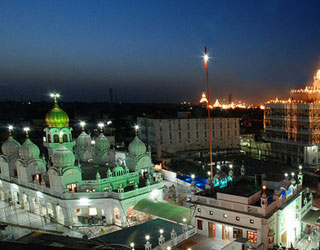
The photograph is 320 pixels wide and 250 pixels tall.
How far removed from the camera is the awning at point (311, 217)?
934 inches

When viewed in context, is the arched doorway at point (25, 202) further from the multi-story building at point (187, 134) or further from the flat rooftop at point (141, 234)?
the multi-story building at point (187, 134)

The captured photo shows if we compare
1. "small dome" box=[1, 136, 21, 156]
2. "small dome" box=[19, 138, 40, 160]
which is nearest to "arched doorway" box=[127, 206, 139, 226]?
"small dome" box=[19, 138, 40, 160]

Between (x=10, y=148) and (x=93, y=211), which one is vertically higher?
(x=10, y=148)

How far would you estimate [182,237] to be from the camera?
70.4ft

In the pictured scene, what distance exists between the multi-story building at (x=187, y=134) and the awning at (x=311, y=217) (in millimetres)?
35965

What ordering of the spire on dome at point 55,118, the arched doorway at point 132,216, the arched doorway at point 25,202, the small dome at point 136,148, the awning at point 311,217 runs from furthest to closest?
1. the spire on dome at point 55,118
2. the arched doorway at point 25,202
3. the small dome at point 136,148
4. the arched doorway at point 132,216
5. the awning at point 311,217

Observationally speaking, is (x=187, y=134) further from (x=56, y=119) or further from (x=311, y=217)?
(x=311, y=217)

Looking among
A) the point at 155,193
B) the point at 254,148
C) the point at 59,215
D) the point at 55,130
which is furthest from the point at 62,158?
the point at 254,148

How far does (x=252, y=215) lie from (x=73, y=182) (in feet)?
60.3

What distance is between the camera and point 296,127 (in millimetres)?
49969

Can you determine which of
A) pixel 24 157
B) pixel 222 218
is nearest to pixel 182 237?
pixel 222 218

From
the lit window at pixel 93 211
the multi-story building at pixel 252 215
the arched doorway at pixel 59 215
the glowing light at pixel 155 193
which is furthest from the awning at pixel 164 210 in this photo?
the arched doorway at pixel 59 215

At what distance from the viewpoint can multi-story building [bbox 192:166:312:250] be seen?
63.7 feet

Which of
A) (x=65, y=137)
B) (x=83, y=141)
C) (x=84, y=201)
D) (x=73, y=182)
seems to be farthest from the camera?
(x=83, y=141)
